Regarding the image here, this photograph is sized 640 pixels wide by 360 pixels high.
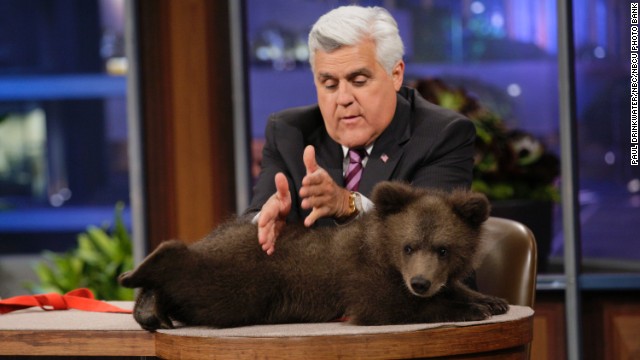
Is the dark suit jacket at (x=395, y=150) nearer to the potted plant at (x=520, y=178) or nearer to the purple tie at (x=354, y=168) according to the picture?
the purple tie at (x=354, y=168)

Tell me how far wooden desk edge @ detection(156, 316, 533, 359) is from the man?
2.41 ft

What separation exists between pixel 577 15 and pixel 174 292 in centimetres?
363

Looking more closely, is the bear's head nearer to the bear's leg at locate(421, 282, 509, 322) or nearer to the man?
the bear's leg at locate(421, 282, 509, 322)

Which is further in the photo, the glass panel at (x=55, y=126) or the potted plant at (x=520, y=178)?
the glass panel at (x=55, y=126)

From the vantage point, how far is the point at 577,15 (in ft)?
16.6

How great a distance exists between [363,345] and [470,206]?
1.43 ft

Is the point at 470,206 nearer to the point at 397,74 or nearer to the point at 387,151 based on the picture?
the point at 387,151

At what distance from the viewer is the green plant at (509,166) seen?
5.06m

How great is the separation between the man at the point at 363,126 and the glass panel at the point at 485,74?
218 centimetres

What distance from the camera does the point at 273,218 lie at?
7.22 ft

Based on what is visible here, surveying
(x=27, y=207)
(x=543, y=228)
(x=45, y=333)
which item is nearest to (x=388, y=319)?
(x=45, y=333)

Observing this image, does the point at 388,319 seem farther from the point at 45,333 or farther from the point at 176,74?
the point at 176,74

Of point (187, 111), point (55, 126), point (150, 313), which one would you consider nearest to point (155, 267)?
point (150, 313)

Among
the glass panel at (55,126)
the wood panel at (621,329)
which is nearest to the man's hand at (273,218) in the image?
the wood panel at (621,329)
